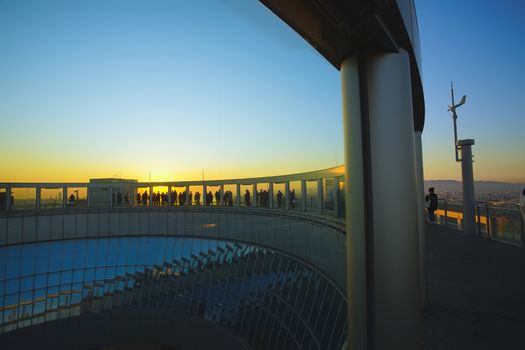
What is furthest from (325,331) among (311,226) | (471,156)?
(471,156)

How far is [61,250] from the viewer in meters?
27.6

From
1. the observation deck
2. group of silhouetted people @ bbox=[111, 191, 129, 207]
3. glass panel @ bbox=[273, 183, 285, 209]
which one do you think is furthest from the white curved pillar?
group of silhouetted people @ bbox=[111, 191, 129, 207]

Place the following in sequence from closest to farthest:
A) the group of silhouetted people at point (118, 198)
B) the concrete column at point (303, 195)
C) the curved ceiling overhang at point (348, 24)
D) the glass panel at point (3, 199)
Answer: the curved ceiling overhang at point (348, 24), the concrete column at point (303, 195), the glass panel at point (3, 199), the group of silhouetted people at point (118, 198)

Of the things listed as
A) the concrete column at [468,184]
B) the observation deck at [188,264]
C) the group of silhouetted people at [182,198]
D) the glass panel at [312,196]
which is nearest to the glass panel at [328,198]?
the observation deck at [188,264]

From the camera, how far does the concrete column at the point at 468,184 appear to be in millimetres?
12414

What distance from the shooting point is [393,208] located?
2.01 metres

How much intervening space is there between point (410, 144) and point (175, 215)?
25473 millimetres

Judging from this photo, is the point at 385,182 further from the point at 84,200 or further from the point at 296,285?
the point at 84,200

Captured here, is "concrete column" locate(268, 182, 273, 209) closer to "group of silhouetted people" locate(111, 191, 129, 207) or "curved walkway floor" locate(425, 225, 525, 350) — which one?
"curved walkway floor" locate(425, 225, 525, 350)

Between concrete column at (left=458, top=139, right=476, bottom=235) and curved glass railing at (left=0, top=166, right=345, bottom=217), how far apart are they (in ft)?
21.1

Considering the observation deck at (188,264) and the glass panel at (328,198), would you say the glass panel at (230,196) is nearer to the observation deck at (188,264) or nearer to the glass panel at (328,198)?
the observation deck at (188,264)

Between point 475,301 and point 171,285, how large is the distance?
27614 millimetres

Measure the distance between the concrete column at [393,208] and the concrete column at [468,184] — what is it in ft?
41.6

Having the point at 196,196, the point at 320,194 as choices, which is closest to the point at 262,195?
the point at 320,194
